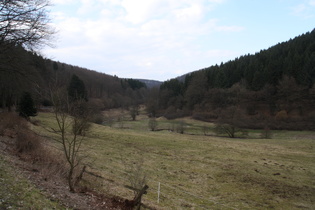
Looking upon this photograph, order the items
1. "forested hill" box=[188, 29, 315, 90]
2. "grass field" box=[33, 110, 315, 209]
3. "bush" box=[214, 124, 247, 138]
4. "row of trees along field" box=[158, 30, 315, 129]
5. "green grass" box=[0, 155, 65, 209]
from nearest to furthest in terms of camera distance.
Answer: "green grass" box=[0, 155, 65, 209]
"grass field" box=[33, 110, 315, 209]
"bush" box=[214, 124, 247, 138]
"row of trees along field" box=[158, 30, 315, 129]
"forested hill" box=[188, 29, 315, 90]

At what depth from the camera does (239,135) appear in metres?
53.5

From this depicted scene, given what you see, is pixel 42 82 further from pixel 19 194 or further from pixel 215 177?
pixel 215 177

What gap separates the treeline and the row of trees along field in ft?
132

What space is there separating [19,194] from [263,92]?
79739 mm

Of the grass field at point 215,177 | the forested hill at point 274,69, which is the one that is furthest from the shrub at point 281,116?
the grass field at point 215,177

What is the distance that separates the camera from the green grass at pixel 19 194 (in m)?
6.06

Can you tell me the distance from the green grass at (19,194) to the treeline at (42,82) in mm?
3266

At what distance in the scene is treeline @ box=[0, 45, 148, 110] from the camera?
12.3 metres

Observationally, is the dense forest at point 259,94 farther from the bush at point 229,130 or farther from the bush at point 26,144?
the bush at point 26,144

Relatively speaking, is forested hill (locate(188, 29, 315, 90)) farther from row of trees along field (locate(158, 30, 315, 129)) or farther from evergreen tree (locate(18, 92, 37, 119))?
evergreen tree (locate(18, 92, 37, 119))

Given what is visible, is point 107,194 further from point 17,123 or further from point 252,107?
point 252,107

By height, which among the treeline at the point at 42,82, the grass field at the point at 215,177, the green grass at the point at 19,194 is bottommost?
the grass field at the point at 215,177

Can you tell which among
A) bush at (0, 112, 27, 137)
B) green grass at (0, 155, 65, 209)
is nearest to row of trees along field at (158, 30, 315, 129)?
bush at (0, 112, 27, 137)

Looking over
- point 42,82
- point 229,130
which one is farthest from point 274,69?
point 42,82
